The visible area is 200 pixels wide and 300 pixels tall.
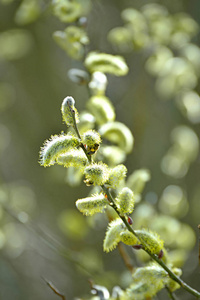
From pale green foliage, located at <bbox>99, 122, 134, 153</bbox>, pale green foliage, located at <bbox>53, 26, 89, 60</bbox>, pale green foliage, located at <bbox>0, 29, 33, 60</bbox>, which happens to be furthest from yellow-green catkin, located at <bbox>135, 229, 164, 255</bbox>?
pale green foliage, located at <bbox>0, 29, 33, 60</bbox>

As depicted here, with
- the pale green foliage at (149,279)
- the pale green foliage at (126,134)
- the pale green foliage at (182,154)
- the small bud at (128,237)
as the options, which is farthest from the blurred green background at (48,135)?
the small bud at (128,237)

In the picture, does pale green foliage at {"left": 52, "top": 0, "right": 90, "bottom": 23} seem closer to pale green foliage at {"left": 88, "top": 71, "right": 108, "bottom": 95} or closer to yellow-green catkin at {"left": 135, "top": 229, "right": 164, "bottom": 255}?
pale green foliage at {"left": 88, "top": 71, "right": 108, "bottom": 95}

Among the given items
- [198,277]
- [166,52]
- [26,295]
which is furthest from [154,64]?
[26,295]

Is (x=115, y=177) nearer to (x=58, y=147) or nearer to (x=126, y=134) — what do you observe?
(x=58, y=147)

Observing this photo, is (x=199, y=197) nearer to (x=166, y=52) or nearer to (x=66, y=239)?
(x=166, y=52)

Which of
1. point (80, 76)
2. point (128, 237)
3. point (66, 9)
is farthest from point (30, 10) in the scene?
point (128, 237)

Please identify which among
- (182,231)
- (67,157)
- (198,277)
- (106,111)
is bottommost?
(198,277)
